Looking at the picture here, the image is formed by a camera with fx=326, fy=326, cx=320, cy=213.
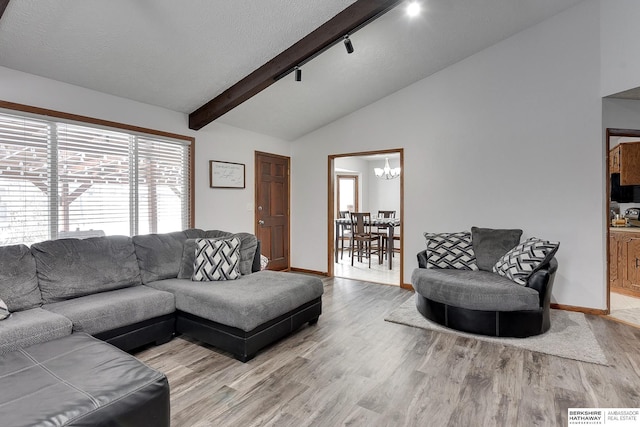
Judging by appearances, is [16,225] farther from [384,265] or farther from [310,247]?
[384,265]

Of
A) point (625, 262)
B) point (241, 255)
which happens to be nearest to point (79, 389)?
point (241, 255)

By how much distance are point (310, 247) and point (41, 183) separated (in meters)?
3.68

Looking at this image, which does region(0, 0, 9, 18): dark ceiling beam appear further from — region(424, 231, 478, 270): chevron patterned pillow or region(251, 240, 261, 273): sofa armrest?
region(424, 231, 478, 270): chevron patterned pillow

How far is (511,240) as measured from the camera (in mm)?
3629

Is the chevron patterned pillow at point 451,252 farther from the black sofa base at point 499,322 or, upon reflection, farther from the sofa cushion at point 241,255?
the sofa cushion at point 241,255

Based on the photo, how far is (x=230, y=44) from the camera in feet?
10.0

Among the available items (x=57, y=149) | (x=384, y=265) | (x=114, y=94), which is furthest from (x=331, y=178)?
(x=57, y=149)

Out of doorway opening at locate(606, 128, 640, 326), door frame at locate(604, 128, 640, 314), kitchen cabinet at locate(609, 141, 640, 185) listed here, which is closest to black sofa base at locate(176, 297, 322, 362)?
door frame at locate(604, 128, 640, 314)

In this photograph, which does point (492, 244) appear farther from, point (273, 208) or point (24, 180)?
point (24, 180)

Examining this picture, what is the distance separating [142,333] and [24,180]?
1.74 meters

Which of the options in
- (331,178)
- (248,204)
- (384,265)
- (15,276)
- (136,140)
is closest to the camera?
(15,276)

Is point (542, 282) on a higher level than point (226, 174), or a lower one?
lower

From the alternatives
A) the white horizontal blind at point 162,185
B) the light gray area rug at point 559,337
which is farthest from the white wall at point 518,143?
the white horizontal blind at point 162,185

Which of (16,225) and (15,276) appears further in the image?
(16,225)
